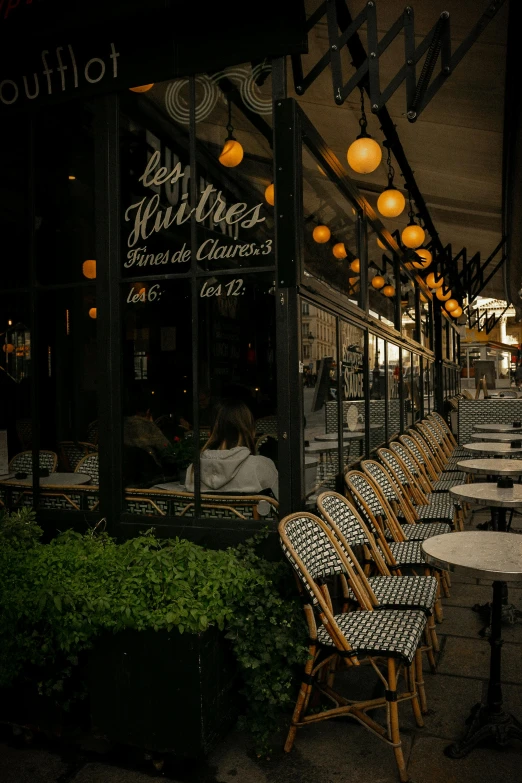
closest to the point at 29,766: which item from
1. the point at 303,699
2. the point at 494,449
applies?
the point at 303,699

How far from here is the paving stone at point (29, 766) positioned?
2750 millimetres

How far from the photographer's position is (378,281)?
6.96m

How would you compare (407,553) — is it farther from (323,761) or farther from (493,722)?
(323,761)

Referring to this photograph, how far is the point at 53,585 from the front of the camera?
118 inches

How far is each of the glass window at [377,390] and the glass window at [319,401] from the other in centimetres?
139

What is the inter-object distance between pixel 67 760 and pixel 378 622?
1658 millimetres

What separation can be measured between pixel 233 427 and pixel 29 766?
2319 mm

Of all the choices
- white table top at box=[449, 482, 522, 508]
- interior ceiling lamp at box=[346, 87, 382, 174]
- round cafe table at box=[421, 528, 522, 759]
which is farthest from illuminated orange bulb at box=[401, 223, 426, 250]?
round cafe table at box=[421, 528, 522, 759]

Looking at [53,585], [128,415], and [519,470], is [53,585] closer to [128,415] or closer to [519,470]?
[128,415]

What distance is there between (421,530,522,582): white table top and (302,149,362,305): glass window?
1.75 metres

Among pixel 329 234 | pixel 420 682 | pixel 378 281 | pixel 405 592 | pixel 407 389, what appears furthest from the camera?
pixel 407 389

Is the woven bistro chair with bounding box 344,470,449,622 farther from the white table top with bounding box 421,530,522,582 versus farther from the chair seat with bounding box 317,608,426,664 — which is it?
the chair seat with bounding box 317,608,426,664

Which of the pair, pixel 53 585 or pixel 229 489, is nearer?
pixel 53 585

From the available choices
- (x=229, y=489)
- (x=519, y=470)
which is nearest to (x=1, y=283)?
(x=229, y=489)
